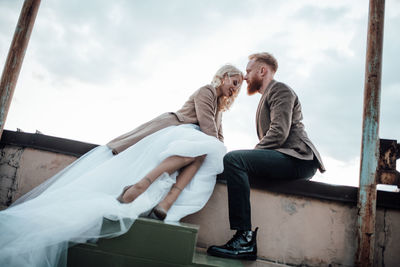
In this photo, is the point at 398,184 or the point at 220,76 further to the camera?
the point at 220,76

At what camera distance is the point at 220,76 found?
3.25m

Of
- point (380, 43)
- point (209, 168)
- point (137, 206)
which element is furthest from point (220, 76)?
point (137, 206)

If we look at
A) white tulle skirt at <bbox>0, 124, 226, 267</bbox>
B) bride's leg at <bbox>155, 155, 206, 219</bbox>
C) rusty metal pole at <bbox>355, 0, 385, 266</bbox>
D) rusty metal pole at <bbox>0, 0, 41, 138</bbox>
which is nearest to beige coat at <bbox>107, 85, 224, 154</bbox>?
white tulle skirt at <bbox>0, 124, 226, 267</bbox>

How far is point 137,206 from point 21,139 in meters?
1.77

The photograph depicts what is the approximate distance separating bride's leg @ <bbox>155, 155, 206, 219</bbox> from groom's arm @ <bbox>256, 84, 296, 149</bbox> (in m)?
0.63


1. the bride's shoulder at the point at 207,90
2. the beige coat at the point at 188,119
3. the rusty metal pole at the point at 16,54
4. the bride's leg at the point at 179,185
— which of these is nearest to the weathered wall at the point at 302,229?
the bride's leg at the point at 179,185

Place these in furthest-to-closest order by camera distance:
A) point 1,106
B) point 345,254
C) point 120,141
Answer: point 1,106 → point 120,141 → point 345,254

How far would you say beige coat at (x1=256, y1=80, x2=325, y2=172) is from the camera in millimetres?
2402

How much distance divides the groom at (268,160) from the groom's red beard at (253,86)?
266 mm

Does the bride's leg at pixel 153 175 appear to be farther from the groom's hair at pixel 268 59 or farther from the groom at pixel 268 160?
the groom's hair at pixel 268 59

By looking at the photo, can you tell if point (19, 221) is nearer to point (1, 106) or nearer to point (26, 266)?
point (26, 266)

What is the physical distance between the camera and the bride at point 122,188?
1.54m

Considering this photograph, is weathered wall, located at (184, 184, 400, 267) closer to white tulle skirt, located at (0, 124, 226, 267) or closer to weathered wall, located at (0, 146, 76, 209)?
white tulle skirt, located at (0, 124, 226, 267)

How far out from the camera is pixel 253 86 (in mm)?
3158
